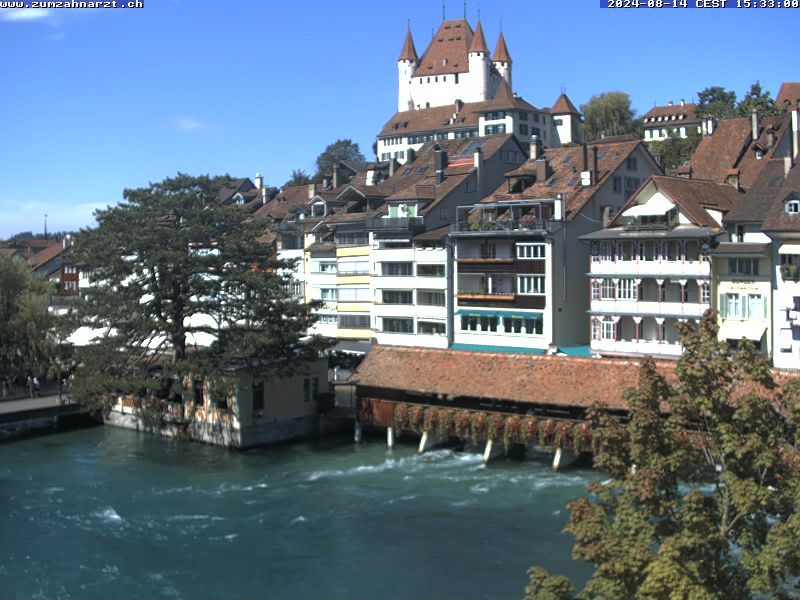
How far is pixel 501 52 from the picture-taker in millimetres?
159500

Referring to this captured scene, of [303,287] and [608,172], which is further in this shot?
[303,287]

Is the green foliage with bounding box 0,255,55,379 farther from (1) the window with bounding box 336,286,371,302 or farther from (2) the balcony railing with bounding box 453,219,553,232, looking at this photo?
(2) the balcony railing with bounding box 453,219,553,232

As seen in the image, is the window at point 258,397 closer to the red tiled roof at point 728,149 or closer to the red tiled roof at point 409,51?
the red tiled roof at point 728,149

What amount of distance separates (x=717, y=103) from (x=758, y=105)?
84.5 ft

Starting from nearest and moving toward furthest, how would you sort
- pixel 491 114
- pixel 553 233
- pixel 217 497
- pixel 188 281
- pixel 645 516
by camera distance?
pixel 645 516 < pixel 217 497 < pixel 188 281 < pixel 553 233 < pixel 491 114

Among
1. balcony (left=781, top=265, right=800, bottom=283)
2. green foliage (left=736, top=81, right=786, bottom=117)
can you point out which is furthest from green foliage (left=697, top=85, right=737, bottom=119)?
balcony (left=781, top=265, right=800, bottom=283)

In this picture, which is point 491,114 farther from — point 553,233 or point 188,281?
point 188,281

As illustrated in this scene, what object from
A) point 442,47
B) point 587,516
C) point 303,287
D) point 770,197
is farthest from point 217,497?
point 442,47

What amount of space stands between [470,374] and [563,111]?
92649 millimetres

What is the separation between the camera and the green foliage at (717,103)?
10506 centimetres

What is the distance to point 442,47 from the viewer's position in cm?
16050

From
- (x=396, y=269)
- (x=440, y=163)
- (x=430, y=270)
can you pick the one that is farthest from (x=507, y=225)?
(x=440, y=163)

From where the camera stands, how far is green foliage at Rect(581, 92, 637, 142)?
13288 centimetres

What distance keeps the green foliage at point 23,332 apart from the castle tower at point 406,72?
10943 cm
